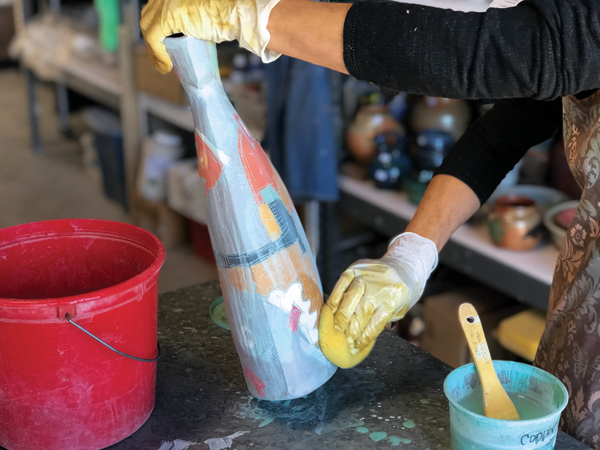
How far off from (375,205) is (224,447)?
1.33 meters

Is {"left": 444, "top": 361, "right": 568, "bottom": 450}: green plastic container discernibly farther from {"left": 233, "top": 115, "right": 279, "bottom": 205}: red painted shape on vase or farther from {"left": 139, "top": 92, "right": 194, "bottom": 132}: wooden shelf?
{"left": 139, "top": 92, "right": 194, "bottom": 132}: wooden shelf

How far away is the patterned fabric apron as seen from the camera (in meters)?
0.89

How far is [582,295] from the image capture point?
0.92 metres

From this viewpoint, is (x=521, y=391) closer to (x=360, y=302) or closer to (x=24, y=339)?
(x=360, y=302)

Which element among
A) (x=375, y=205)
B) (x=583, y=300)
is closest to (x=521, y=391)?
(x=583, y=300)

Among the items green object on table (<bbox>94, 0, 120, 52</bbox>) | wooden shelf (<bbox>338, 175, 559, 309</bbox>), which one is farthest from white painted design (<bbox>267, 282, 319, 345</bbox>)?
green object on table (<bbox>94, 0, 120, 52</bbox>)

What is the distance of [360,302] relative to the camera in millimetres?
872

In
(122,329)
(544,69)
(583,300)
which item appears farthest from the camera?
(583,300)

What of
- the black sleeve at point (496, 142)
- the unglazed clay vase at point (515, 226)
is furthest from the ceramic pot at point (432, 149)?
the black sleeve at point (496, 142)

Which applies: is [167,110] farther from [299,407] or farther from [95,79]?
[299,407]

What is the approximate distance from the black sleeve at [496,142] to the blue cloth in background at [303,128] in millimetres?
996

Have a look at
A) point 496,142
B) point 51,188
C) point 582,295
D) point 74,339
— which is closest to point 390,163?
point 496,142

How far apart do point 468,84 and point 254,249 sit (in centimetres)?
34

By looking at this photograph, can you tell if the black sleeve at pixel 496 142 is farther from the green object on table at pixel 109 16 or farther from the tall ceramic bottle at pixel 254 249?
the green object on table at pixel 109 16
